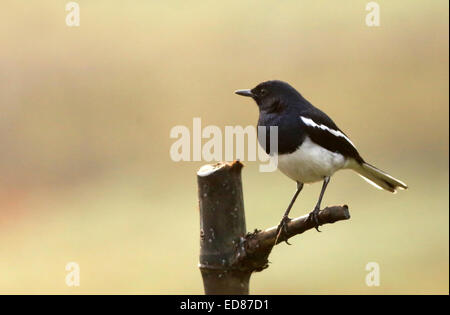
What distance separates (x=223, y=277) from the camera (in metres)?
2.76

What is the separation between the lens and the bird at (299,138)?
3.89 meters

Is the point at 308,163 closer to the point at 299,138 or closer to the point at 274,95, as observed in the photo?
the point at 299,138

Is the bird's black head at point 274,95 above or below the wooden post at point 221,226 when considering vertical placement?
above

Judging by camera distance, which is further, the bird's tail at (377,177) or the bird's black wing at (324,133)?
the bird's tail at (377,177)

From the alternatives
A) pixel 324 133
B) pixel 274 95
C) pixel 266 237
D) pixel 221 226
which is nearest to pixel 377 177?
pixel 324 133

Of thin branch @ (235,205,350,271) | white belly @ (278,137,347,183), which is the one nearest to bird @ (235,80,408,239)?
white belly @ (278,137,347,183)

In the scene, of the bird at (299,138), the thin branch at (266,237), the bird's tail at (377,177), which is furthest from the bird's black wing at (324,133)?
the thin branch at (266,237)

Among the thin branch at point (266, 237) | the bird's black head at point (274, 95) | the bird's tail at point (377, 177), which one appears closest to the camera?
the thin branch at point (266, 237)

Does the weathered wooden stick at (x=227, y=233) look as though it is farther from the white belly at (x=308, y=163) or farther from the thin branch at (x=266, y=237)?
the white belly at (x=308, y=163)

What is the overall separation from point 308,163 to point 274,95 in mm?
484

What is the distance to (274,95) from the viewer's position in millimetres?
4117

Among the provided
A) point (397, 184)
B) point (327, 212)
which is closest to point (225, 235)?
point (327, 212)

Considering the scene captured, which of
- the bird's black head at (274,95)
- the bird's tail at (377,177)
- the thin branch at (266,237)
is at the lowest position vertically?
the thin branch at (266,237)

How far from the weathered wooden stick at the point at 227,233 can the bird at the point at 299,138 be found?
41.3 inches
